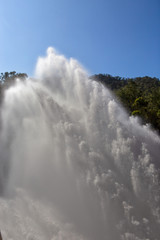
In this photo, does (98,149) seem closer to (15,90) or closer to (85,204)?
(85,204)

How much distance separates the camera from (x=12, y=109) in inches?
404

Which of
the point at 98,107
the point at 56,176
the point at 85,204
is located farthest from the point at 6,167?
the point at 98,107

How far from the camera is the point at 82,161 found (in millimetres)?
8031

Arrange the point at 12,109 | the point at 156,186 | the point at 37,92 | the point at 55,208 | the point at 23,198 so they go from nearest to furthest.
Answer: the point at 156,186, the point at 55,208, the point at 23,198, the point at 37,92, the point at 12,109

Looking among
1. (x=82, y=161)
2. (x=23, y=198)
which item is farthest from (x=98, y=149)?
(x=23, y=198)

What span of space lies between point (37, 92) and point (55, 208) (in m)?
5.18

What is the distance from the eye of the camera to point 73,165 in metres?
8.16

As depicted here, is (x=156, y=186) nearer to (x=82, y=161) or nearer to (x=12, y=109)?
(x=82, y=161)

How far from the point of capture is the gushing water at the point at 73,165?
6.85m

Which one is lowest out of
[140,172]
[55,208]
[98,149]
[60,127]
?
[55,208]

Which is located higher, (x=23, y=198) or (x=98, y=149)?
(x=98, y=149)

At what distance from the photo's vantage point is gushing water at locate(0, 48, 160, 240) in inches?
270

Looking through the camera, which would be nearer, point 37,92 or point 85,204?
point 85,204

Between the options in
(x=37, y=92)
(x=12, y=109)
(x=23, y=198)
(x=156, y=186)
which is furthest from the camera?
(x=12, y=109)
